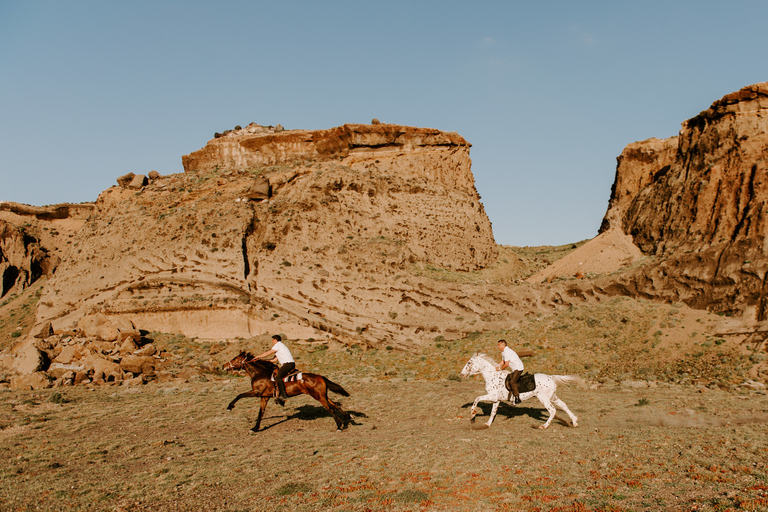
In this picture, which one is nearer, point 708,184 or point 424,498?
point 424,498

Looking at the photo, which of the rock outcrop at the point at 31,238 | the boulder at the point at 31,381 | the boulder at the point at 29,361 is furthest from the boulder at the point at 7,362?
the rock outcrop at the point at 31,238

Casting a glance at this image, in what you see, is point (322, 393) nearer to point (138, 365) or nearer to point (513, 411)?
point (513, 411)

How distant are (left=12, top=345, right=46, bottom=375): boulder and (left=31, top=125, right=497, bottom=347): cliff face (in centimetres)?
510

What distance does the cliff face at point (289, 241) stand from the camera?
22312mm

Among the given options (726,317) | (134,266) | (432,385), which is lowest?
(432,385)

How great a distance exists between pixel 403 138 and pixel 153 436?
21660 millimetres

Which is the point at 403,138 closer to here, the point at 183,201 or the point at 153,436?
the point at 183,201

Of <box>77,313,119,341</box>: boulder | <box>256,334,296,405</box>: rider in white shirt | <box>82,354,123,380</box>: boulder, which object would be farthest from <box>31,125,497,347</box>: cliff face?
<box>256,334,296,405</box>: rider in white shirt

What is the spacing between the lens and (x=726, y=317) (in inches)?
686

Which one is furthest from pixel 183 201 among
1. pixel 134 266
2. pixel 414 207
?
pixel 414 207

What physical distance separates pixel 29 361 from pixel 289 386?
11687 mm

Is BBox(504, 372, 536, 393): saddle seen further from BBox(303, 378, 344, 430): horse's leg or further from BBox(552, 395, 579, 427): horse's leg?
BBox(303, 378, 344, 430): horse's leg

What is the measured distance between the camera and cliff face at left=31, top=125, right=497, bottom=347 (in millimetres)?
22312

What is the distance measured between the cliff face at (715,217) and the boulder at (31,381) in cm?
2022
